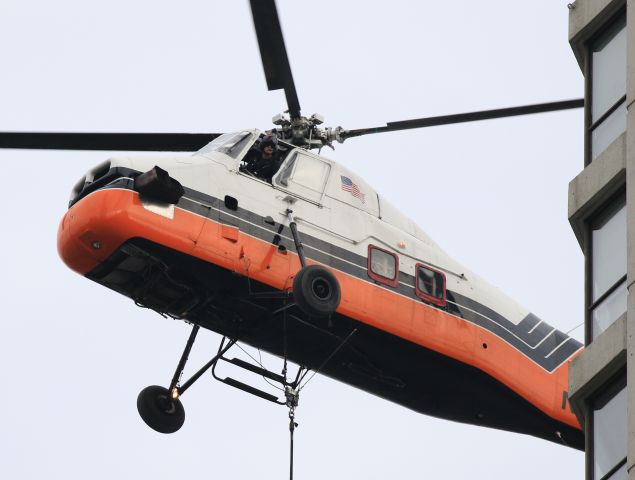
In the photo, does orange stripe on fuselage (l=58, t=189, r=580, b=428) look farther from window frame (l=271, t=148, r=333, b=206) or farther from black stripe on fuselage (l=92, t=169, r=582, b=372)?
window frame (l=271, t=148, r=333, b=206)

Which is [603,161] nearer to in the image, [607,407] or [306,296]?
[607,407]

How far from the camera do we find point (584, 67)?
76.0 ft

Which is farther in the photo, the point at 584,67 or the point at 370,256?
the point at 370,256

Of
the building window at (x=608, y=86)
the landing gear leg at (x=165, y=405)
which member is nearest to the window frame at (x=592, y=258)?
the building window at (x=608, y=86)

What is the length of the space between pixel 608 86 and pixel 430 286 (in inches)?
267

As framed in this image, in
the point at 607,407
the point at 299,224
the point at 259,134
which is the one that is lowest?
the point at 607,407

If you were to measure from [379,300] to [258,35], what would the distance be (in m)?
4.96

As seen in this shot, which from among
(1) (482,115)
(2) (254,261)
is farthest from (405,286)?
(1) (482,115)

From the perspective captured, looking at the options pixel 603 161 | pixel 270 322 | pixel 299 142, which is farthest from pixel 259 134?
pixel 603 161

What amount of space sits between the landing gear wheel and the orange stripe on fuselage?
2.76m

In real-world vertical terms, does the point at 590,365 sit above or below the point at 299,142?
below

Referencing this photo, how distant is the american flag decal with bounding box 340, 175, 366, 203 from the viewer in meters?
Answer: 28.0

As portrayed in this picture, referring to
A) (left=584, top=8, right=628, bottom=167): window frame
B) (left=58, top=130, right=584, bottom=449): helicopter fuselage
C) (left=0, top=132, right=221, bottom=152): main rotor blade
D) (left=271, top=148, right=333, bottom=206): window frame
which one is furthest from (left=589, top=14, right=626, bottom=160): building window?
(left=0, top=132, right=221, bottom=152): main rotor blade

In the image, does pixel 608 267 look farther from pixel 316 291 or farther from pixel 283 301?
pixel 283 301
